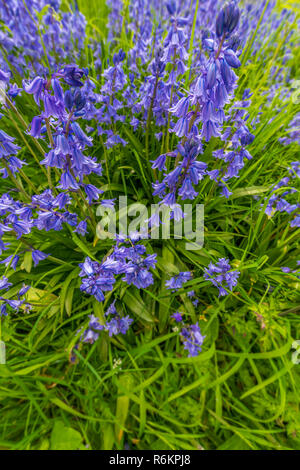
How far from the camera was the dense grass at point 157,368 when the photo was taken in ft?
6.03

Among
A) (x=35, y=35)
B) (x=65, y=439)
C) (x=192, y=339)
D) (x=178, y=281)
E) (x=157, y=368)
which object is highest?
(x=35, y=35)

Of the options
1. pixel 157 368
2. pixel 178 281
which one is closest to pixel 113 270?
pixel 178 281

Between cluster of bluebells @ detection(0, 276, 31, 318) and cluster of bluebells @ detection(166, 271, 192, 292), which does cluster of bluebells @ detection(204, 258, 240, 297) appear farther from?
cluster of bluebells @ detection(0, 276, 31, 318)

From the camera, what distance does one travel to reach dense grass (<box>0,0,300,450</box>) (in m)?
1.84

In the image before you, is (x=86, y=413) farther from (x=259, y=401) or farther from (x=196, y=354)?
(x=259, y=401)

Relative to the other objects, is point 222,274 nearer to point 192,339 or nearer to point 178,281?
point 178,281

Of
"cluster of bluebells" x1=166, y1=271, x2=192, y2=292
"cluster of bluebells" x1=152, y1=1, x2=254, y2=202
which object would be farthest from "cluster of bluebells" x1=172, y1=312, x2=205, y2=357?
"cluster of bluebells" x1=152, y1=1, x2=254, y2=202

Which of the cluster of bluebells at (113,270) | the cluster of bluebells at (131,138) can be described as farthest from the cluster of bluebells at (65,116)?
the cluster of bluebells at (113,270)

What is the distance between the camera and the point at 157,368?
206 cm

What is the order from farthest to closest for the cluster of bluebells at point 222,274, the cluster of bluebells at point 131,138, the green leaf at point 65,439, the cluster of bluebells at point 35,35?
the cluster of bluebells at point 35,35
the cluster of bluebells at point 222,274
the green leaf at point 65,439
the cluster of bluebells at point 131,138

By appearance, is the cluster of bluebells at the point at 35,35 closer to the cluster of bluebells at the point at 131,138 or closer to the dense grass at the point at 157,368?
the cluster of bluebells at the point at 131,138

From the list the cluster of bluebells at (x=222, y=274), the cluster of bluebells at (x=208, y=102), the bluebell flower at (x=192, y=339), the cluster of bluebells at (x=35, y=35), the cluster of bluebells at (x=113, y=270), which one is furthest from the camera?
the cluster of bluebells at (x=35, y=35)

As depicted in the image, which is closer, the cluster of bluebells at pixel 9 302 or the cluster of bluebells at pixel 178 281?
the cluster of bluebells at pixel 9 302

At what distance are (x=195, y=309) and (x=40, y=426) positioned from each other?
1533 mm
